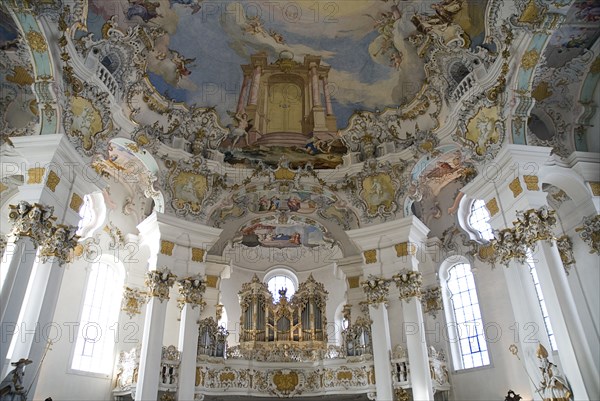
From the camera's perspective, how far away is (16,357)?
32.8 feet

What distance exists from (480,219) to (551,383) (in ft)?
28.0

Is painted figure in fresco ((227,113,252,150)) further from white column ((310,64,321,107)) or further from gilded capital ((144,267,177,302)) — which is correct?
gilded capital ((144,267,177,302))

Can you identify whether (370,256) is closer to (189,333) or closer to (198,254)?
(198,254)

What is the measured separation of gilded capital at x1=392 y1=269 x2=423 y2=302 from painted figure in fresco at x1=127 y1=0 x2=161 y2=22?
35.5ft

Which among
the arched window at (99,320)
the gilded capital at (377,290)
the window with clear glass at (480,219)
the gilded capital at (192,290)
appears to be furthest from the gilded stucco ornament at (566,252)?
the arched window at (99,320)

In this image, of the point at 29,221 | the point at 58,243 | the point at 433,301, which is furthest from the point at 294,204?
the point at 29,221

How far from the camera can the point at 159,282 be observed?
48.0 ft

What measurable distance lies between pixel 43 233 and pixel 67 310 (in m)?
5.76

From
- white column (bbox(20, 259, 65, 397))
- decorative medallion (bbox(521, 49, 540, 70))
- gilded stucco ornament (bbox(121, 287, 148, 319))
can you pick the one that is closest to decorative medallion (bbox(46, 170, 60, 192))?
white column (bbox(20, 259, 65, 397))

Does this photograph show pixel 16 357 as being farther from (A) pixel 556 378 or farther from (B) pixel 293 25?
(B) pixel 293 25

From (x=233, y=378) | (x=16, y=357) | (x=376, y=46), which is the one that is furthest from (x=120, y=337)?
(x=376, y=46)

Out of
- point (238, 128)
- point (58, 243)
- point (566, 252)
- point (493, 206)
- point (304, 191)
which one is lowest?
point (58, 243)

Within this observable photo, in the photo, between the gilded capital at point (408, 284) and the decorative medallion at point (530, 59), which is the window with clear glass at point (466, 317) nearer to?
the gilded capital at point (408, 284)

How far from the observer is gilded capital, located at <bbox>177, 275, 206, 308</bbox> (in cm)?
1512
